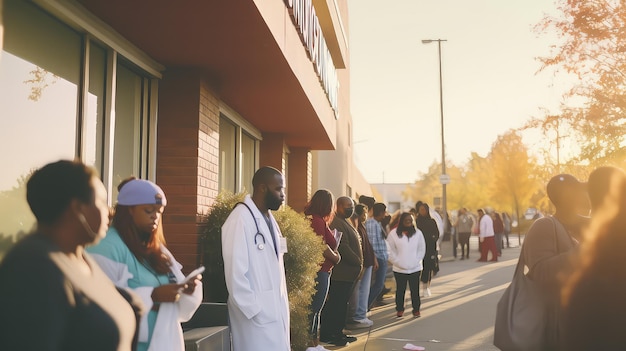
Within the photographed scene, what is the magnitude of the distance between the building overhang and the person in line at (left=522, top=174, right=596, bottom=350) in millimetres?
2731

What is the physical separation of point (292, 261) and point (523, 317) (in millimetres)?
3271

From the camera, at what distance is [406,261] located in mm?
11258

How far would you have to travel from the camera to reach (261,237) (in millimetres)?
5273

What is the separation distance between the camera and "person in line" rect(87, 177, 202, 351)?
3352 millimetres

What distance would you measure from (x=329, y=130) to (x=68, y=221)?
11380mm

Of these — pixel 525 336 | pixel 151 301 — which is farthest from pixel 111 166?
pixel 525 336

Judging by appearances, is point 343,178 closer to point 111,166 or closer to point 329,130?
point 329,130

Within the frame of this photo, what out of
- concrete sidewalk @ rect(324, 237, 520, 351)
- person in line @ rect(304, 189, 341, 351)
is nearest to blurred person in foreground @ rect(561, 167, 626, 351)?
person in line @ rect(304, 189, 341, 351)

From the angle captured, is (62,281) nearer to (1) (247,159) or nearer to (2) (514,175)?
(1) (247,159)

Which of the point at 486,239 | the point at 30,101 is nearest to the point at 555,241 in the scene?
the point at 30,101

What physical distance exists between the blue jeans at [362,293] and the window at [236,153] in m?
2.35

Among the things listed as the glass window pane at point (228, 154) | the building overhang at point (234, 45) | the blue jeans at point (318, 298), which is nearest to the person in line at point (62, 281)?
the building overhang at point (234, 45)

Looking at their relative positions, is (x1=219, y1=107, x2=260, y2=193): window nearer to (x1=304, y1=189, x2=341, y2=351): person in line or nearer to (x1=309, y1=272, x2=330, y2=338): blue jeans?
(x1=304, y1=189, x2=341, y2=351): person in line

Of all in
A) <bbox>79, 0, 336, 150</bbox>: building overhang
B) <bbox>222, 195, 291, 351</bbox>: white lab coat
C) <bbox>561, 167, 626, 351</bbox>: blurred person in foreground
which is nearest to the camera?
<bbox>561, 167, 626, 351</bbox>: blurred person in foreground
